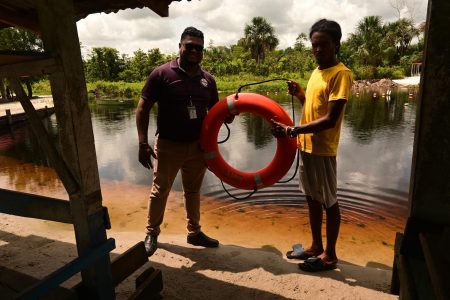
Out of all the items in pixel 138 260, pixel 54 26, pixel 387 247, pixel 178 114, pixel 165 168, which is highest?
pixel 54 26

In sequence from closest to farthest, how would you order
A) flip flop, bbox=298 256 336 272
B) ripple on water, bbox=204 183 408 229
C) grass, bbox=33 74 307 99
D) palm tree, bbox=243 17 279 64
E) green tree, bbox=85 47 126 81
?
flip flop, bbox=298 256 336 272 → ripple on water, bbox=204 183 408 229 → grass, bbox=33 74 307 99 → green tree, bbox=85 47 126 81 → palm tree, bbox=243 17 279 64

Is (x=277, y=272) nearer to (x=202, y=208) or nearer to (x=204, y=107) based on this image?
(x=204, y=107)

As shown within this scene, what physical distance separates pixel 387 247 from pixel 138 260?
2.67 m

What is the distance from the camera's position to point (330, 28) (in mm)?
2027

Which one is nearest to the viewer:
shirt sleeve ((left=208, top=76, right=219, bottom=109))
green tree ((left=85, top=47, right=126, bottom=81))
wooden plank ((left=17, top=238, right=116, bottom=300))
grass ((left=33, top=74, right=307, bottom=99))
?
wooden plank ((left=17, top=238, right=116, bottom=300))

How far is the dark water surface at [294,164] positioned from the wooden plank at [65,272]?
2.92 metres

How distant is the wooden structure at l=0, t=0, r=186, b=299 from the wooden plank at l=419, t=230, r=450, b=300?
1303mm

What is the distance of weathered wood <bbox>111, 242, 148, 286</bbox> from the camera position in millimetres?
1832

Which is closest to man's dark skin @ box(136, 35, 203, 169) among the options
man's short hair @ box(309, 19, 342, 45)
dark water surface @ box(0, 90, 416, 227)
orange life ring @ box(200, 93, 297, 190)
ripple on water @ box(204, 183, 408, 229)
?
orange life ring @ box(200, 93, 297, 190)

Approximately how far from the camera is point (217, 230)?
3.86 m

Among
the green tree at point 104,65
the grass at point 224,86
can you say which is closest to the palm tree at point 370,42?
the grass at point 224,86

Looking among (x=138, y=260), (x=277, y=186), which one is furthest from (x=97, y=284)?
(x=277, y=186)

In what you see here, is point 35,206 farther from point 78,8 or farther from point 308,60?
point 308,60

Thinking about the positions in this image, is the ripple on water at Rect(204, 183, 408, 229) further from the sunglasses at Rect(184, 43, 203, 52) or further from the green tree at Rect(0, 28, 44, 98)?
the green tree at Rect(0, 28, 44, 98)
